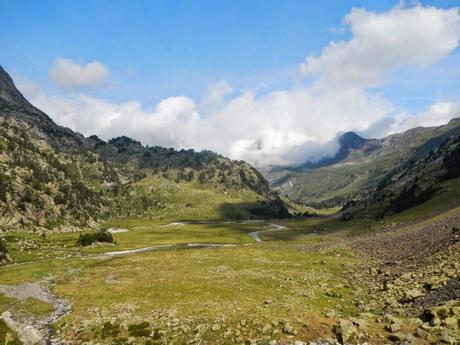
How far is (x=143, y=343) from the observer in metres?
40.0

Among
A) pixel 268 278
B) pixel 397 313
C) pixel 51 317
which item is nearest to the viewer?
pixel 397 313

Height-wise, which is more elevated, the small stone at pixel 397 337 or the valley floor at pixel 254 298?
the valley floor at pixel 254 298

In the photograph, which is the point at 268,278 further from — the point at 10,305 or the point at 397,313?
the point at 10,305

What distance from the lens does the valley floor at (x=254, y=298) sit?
39719 mm

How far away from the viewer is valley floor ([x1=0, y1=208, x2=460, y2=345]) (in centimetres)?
3972

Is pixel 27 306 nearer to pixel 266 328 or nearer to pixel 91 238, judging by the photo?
pixel 266 328

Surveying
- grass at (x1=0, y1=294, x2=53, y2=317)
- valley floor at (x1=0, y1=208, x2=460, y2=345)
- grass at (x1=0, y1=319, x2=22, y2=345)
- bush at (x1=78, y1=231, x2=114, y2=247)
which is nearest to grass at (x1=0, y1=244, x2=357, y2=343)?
valley floor at (x1=0, y1=208, x2=460, y2=345)

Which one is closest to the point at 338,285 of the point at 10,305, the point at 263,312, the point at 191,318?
the point at 263,312

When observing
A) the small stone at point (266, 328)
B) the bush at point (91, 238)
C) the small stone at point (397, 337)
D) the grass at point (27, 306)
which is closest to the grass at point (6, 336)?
the grass at point (27, 306)

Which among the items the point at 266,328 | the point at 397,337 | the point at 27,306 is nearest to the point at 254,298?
the point at 266,328

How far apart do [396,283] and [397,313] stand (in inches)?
411

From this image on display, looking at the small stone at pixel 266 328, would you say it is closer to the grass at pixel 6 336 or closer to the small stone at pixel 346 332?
the small stone at pixel 346 332

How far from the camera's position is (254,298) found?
175 ft

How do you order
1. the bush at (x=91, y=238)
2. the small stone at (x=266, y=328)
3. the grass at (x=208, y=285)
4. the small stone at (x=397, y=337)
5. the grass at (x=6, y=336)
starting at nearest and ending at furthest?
the small stone at (x=397, y=337) < the grass at (x=6, y=336) < the small stone at (x=266, y=328) < the grass at (x=208, y=285) < the bush at (x=91, y=238)
